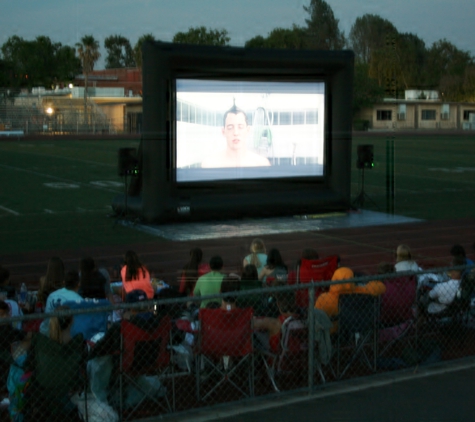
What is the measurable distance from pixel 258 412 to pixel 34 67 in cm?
309

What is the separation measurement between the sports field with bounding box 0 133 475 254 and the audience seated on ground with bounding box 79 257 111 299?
4428mm

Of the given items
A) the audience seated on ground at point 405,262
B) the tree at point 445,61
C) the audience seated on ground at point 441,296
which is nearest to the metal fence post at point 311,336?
the audience seated on ground at point 441,296

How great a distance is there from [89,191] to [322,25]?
9953 millimetres

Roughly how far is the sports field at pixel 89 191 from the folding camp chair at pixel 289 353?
19.4ft

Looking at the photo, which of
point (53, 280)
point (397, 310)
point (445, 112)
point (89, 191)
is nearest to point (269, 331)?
point (397, 310)

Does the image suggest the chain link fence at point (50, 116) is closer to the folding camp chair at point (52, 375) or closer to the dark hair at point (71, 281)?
the dark hair at point (71, 281)

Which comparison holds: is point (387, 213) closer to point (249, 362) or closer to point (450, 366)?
point (450, 366)

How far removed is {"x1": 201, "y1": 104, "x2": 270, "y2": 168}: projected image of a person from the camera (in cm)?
1241

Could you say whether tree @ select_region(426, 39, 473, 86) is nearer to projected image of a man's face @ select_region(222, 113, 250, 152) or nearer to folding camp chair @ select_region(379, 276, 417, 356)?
projected image of a man's face @ select_region(222, 113, 250, 152)

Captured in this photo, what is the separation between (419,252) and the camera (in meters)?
10.7

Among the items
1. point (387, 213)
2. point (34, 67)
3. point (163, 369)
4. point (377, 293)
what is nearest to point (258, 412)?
point (163, 369)

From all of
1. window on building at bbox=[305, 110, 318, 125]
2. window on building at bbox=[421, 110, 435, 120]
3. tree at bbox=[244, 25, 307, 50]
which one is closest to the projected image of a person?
window on building at bbox=[305, 110, 318, 125]

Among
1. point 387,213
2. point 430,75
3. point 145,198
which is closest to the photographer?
point 430,75

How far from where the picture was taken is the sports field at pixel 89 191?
466 inches
